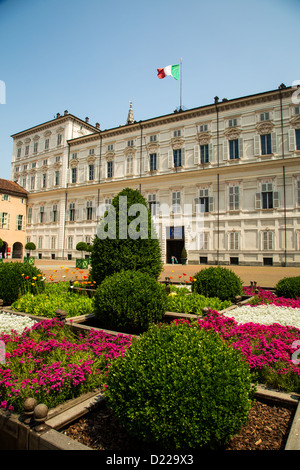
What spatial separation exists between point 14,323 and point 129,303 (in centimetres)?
262

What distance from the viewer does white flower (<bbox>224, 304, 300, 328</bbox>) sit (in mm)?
6496

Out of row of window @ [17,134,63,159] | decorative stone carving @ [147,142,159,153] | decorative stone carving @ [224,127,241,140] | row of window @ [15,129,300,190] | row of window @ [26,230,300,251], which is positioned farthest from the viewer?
row of window @ [17,134,63,159]

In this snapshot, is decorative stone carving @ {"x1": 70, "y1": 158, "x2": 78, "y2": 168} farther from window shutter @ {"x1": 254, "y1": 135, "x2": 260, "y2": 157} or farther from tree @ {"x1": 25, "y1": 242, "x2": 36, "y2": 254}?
window shutter @ {"x1": 254, "y1": 135, "x2": 260, "y2": 157}

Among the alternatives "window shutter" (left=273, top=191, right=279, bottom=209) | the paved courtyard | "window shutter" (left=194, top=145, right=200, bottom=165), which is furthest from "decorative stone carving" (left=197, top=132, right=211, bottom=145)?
the paved courtyard

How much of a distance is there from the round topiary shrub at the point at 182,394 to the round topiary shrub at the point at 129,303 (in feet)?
9.17

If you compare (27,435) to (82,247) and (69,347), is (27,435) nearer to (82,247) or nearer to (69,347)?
(69,347)

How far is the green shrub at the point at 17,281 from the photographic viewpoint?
8.51 metres

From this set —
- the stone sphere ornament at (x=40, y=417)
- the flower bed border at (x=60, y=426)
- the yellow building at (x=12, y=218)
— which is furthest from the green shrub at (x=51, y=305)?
the yellow building at (x=12, y=218)

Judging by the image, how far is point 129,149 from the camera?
33125 millimetres

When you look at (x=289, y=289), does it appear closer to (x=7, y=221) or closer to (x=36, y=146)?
(x=7, y=221)

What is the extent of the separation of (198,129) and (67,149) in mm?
17969

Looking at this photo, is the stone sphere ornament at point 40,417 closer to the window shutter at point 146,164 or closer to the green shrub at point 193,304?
the green shrub at point 193,304

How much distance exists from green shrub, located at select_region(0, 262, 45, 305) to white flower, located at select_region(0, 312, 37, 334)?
1504 millimetres

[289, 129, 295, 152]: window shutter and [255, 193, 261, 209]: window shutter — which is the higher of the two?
[289, 129, 295, 152]: window shutter
